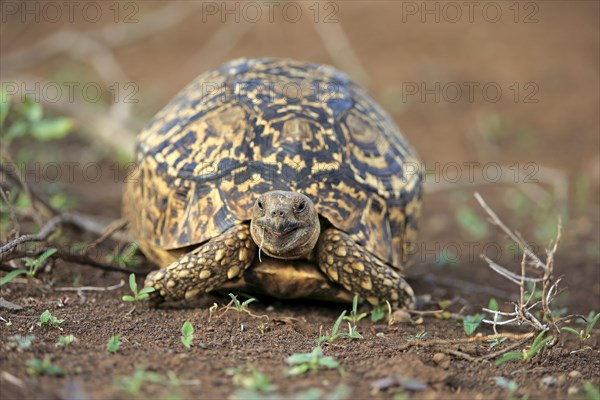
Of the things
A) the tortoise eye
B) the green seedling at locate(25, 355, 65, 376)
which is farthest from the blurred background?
the green seedling at locate(25, 355, 65, 376)

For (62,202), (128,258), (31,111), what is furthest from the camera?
(62,202)

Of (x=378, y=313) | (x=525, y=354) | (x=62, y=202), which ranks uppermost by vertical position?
(x=62, y=202)

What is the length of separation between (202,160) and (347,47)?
6526 millimetres

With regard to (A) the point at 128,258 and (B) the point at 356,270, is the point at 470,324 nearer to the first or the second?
(B) the point at 356,270

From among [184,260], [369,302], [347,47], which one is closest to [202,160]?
[184,260]

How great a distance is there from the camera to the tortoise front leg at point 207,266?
4609mm

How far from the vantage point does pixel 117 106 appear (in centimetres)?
858

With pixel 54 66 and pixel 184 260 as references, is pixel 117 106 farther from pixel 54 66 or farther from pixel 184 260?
pixel 184 260

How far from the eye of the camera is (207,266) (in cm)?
461

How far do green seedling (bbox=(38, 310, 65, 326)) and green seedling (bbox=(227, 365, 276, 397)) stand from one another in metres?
1.11

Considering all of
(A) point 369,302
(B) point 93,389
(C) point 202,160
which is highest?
(C) point 202,160

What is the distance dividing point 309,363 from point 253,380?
0.35 m

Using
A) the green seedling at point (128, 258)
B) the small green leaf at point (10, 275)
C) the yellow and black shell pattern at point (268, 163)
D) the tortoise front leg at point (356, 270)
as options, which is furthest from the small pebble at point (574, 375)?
the small green leaf at point (10, 275)

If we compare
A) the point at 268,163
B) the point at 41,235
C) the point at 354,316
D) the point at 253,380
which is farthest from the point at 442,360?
the point at 41,235
